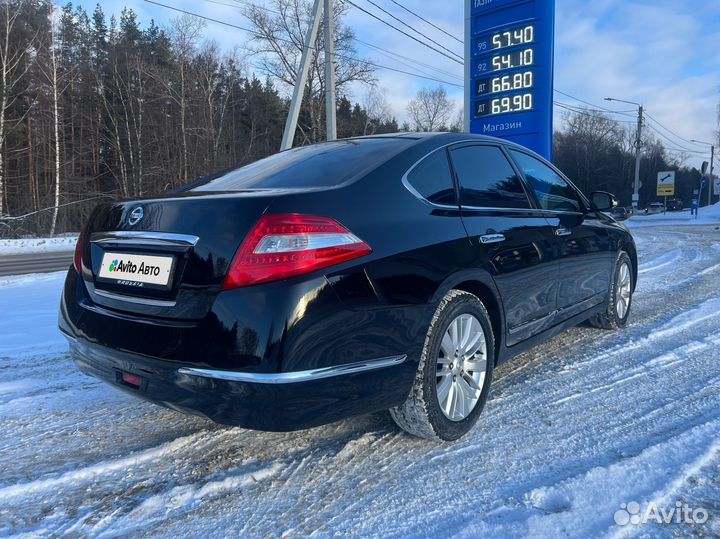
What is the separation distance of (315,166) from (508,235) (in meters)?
1.21

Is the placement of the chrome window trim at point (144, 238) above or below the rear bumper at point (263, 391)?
above

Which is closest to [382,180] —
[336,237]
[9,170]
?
[336,237]

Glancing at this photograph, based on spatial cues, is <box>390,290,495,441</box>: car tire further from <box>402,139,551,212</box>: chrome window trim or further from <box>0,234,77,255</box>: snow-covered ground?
<box>0,234,77,255</box>: snow-covered ground

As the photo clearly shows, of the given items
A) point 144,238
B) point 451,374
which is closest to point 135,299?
point 144,238

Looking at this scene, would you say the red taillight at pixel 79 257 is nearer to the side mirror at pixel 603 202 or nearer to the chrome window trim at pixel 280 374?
the chrome window trim at pixel 280 374

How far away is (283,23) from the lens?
29.5m

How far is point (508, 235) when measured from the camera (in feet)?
9.83

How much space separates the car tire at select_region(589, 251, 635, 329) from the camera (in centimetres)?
456

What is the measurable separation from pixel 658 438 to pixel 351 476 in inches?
61.8

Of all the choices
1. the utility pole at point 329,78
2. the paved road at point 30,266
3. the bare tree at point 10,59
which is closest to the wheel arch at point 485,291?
the paved road at point 30,266

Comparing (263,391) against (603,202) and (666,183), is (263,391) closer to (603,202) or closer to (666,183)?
(603,202)

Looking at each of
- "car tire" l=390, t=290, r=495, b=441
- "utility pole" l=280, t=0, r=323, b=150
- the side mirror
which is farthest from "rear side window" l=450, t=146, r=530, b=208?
"utility pole" l=280, t=0, r=323, b=150

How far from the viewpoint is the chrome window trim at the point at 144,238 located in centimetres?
207

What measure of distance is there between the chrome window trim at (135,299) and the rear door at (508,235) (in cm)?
154
